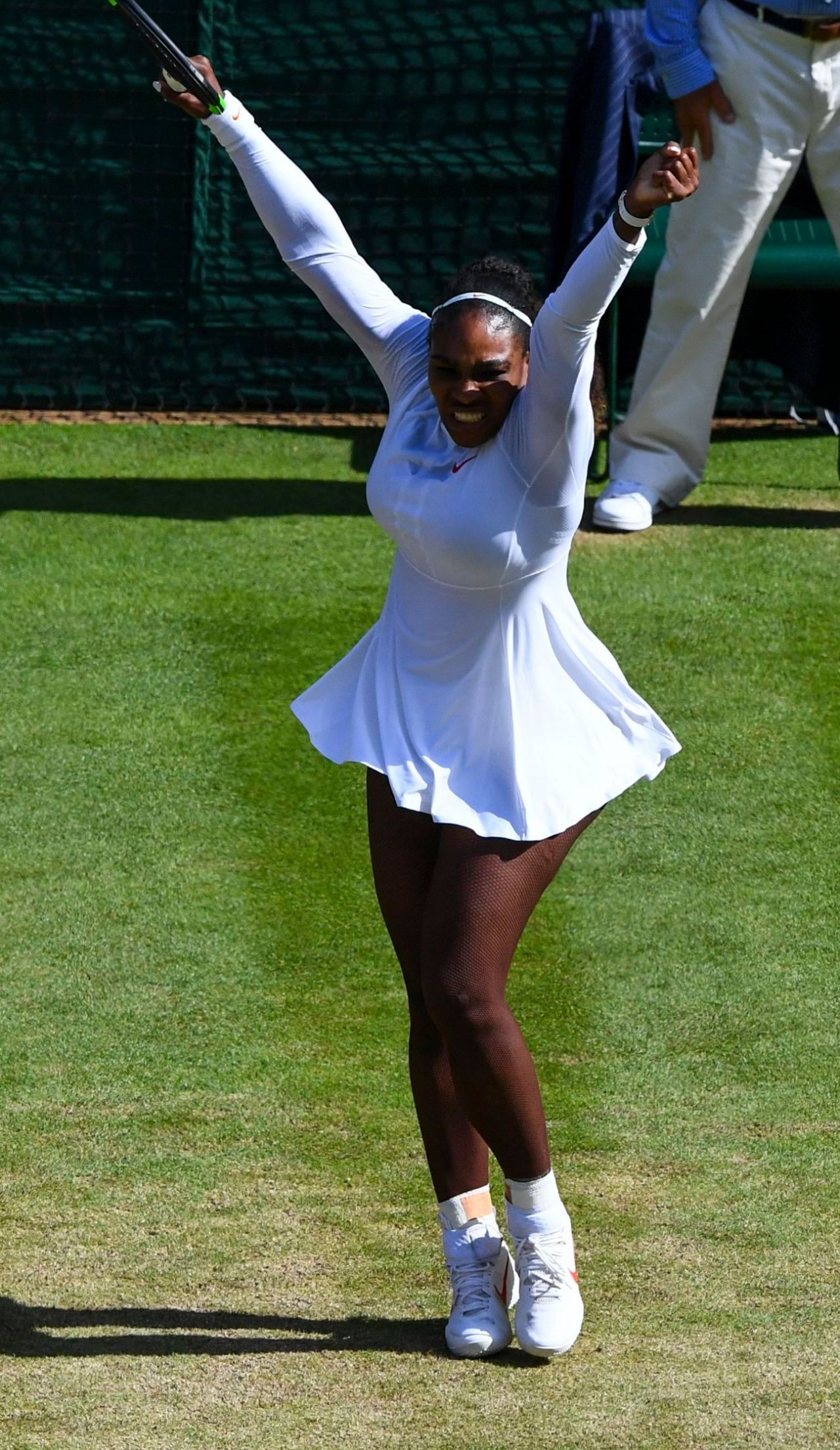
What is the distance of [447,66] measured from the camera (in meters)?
9.84

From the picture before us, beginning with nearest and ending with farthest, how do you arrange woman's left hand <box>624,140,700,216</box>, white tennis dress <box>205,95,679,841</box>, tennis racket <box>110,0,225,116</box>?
woman's left hand <box>624,140,700,216</box>
white tennis dress <box>205,95,679,841</box>
tennis racket <box>110,0,225,116</box>

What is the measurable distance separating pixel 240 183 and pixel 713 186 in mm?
2760

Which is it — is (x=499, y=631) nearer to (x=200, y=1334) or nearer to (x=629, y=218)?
(x=629, y=218)

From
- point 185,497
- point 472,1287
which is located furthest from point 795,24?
point 472,1287

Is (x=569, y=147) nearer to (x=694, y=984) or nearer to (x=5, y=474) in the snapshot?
(x=5, y=474)

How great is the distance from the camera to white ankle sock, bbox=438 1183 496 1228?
3777 millimetres

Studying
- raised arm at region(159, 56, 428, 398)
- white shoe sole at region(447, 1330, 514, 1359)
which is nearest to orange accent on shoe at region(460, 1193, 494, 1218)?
white shoe sole at region(447, 1330, 514, 1359)

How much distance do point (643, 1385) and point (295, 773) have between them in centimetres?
298

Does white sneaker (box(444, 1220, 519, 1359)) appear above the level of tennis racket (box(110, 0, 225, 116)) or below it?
below

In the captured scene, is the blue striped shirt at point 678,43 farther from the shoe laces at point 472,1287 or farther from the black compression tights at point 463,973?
the shoe laces at point 472,1287

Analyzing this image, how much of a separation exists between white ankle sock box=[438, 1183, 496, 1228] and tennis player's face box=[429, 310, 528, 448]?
52.8 inches

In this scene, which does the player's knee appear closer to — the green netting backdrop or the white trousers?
the white trousers

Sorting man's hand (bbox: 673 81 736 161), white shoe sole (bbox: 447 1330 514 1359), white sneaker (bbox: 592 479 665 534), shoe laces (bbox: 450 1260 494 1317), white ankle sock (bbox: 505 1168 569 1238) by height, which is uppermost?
man's hand (bbox: 673 81 736 161)

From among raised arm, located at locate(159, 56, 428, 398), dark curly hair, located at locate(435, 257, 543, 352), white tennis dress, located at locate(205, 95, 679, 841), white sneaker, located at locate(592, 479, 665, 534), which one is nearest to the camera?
white tennis dress, located at locate(205, 95, 679, 841)
